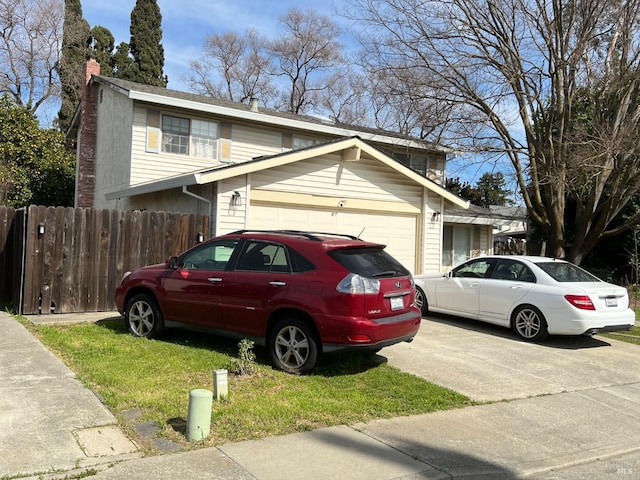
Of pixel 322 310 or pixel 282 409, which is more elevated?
pixel 322 310

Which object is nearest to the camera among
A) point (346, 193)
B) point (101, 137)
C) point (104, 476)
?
point (104, 476)

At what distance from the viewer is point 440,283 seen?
11.1 meters

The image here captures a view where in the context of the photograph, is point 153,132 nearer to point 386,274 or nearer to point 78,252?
point 78,252

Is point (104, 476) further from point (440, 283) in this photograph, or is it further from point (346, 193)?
point (346, 193)

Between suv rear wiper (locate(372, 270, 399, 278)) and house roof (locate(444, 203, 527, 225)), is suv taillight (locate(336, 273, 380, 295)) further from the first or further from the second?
house roof (locate(444, 203, 527, 225))

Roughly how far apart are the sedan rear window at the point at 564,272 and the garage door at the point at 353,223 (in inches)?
172

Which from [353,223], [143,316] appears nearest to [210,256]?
[143,316]

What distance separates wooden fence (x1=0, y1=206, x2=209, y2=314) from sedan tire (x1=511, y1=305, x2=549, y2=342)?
6.82 m

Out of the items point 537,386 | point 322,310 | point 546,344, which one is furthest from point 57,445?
point 546,344

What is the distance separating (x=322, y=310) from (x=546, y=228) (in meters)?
15.0

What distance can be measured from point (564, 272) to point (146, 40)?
35.8 metres

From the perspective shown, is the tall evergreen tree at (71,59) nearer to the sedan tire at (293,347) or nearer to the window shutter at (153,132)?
the window shutter at (153,132)

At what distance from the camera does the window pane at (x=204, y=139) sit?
16672 millimetres

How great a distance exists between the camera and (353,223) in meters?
13.6
